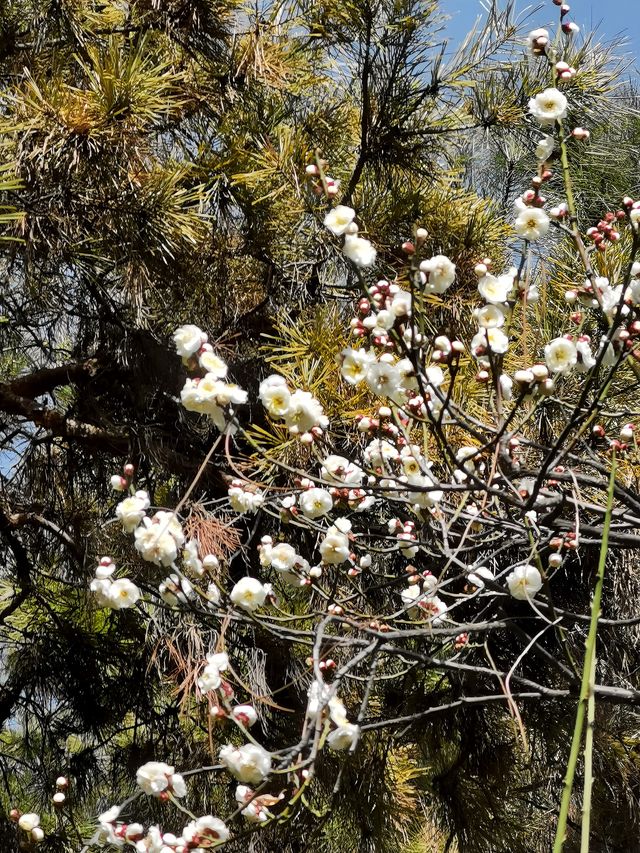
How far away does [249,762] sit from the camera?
750mm

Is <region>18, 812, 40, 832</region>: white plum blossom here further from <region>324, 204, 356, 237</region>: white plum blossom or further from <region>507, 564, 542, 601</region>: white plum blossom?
<region>324, 204, 356, 237</region>: white plum blossom

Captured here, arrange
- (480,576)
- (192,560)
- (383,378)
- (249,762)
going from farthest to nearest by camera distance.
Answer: (480,576)
(192,560)
(383,378)
(249,762)

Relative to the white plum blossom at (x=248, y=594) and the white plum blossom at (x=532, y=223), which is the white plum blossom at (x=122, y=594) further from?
the white plum blossom at (x=532, y=223)

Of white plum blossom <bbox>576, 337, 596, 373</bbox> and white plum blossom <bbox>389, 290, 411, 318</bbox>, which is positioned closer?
white plum blossom <bbox>389, 290, 411, 318</bbox>

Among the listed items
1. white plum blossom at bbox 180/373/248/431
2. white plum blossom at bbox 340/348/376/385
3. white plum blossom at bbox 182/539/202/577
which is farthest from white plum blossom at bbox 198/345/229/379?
white plum blossom at bbox 182/539/202/577

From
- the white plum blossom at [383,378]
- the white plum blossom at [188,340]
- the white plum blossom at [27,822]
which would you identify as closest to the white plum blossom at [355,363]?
the white plum blossom at [383,378]

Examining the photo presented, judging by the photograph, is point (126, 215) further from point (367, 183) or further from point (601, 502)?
point (601, 502)

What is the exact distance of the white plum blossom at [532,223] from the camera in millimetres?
875

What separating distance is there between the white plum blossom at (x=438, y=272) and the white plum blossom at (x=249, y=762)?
1.42 feet

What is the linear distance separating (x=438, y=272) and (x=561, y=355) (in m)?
0.15

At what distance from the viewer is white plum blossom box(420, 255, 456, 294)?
81 centimetres

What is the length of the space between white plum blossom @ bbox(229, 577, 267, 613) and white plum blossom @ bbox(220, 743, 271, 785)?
166 millimetres

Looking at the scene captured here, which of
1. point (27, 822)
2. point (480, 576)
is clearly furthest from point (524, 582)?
point (27, 822)

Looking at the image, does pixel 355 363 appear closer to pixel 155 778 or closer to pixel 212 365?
pixel 212 365
